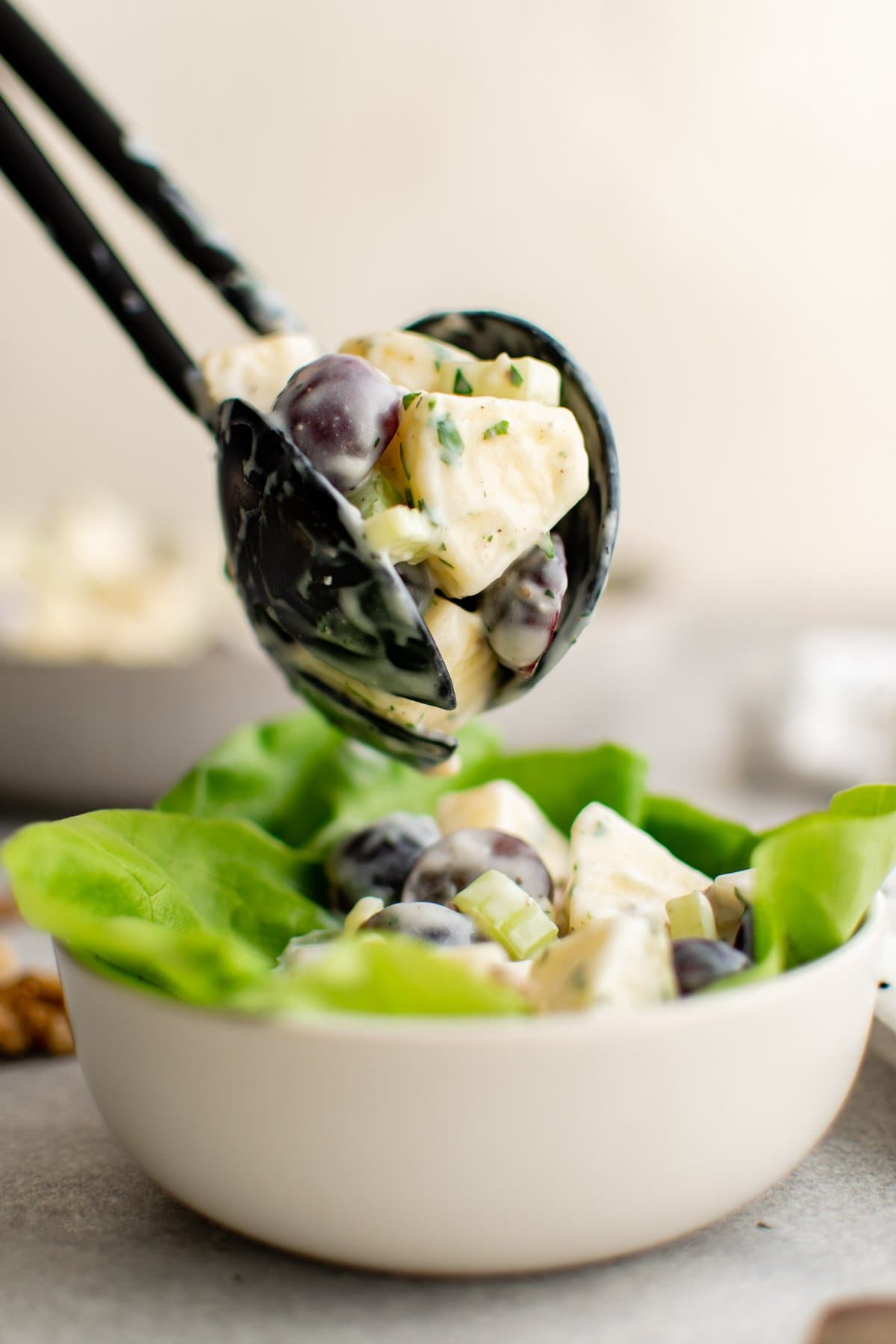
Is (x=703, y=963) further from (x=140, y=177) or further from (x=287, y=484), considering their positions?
(x=140, y=177)

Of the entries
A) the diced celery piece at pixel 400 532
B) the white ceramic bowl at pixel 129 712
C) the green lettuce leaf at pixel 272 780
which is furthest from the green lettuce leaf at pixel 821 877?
the white ceramic bowl at pixel 129 712

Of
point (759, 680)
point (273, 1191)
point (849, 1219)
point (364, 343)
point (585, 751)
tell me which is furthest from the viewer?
point (759, 680)

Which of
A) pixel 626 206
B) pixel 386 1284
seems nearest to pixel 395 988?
pixel 386 1284

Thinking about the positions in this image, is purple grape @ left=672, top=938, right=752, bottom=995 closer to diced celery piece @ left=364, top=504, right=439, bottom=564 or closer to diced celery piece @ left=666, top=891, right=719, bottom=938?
diced celery piece @ left=666, top=891, right=719, bottom=938

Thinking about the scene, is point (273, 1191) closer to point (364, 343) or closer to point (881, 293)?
point (364, 343)

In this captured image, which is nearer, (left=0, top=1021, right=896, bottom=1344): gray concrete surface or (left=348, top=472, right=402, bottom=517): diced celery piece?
(left=0, top=1021, right=896, bottom=1344): gray concrete surface

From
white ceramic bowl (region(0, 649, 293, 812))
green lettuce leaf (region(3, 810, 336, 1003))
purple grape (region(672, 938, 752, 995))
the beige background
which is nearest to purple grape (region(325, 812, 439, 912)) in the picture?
green lettuce leaf (region(3, 810, 336, 1003))

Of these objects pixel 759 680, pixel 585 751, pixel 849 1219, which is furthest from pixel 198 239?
pixel 759 680
